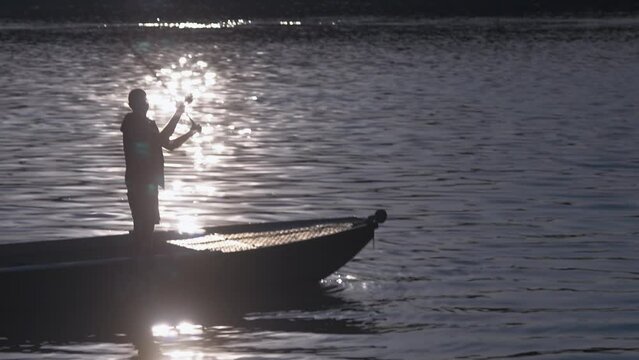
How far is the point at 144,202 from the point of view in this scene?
1920 cm

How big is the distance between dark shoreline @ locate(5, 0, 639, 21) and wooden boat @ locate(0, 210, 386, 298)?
4491 inches

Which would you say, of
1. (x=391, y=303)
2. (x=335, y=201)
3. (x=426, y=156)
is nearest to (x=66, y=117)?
(x=426, y=156)

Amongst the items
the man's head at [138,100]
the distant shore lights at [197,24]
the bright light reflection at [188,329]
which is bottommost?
the distant shore lights at [197,24]

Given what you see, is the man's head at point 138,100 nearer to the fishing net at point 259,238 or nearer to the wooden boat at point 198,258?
the wooden boat at point 198,258

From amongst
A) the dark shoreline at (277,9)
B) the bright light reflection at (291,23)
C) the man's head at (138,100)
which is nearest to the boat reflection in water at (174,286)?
the man's head at (138,100)

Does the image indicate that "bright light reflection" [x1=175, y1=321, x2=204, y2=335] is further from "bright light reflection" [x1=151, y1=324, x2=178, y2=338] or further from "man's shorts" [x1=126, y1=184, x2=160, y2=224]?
"man's shorts" [x1=126, y1=184, x2=160, y2=224]

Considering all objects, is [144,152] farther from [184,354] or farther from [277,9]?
[277,9]

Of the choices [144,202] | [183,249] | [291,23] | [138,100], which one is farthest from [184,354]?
[291,23]

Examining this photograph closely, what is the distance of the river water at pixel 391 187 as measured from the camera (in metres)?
18.9

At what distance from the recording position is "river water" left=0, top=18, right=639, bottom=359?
1891 cm

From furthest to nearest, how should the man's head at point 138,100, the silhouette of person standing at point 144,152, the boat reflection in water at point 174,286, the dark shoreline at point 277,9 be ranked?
1. the dark shoreline at point 277,9
2. the boat reflection in water at point 174,286
3. the silhouette of person standing at point 144,152
4. the man's head at point 138,100

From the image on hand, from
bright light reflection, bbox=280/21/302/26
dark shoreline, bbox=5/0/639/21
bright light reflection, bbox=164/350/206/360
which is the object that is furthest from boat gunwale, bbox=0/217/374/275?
dark shoreline, bbox=5/0/639/21

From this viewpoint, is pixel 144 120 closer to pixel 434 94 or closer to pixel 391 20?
pixel 434 94

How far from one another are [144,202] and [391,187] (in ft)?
43.0
